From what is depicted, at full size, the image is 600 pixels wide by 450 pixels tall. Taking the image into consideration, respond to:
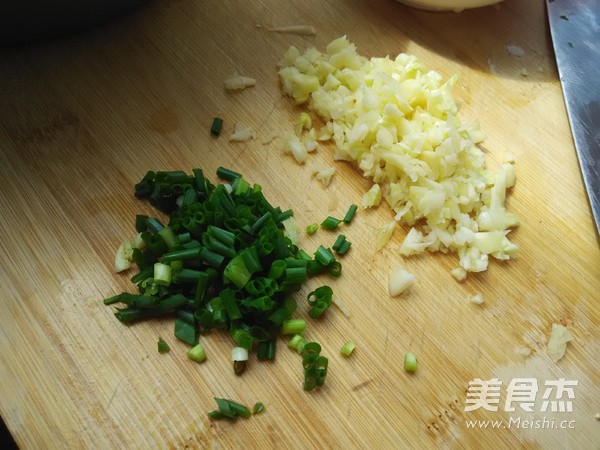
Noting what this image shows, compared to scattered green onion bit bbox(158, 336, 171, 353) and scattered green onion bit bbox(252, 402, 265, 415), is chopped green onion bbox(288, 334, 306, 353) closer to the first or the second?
scattered green onion bit bbox(252, 402, 265, 415)

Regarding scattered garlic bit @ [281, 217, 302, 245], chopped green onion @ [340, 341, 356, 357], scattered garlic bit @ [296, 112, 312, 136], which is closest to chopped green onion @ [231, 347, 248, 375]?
chopped green onion @ [340, 341, 356, 357]

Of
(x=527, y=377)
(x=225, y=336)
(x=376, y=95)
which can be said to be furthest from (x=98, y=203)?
(x=527, y=377)

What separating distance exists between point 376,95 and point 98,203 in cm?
89

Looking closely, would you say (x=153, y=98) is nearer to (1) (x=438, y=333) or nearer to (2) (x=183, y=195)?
(2) (x=183, y=195)

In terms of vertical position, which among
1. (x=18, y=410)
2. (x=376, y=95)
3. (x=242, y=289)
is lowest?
(x=18, y=410)

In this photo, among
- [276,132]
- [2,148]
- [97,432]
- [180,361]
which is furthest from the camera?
[276,132]

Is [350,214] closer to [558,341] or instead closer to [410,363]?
[410,363]

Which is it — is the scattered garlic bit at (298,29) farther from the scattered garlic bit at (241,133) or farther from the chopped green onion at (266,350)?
the chopped green onion at (266,350)

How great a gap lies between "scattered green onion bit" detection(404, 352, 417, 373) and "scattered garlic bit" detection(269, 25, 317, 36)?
1.20m

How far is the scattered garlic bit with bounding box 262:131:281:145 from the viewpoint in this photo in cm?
189

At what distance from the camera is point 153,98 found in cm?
194

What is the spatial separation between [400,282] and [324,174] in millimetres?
407

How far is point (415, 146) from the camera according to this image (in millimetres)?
1798

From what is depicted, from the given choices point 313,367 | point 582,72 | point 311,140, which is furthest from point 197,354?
point 582,72
